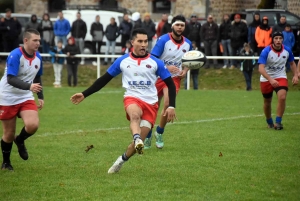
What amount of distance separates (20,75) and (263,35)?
53.3 ft

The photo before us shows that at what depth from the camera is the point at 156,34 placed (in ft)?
90.2

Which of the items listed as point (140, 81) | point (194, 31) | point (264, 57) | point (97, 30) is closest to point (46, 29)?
point (97, 30)

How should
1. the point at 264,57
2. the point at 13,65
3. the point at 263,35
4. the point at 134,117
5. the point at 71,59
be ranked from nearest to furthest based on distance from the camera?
the point at 134,117 → the point at 13,65 → the point at 264,57 → the point at 263,35 → the point at 71,59

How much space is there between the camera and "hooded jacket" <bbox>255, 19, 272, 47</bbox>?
24.7 meters

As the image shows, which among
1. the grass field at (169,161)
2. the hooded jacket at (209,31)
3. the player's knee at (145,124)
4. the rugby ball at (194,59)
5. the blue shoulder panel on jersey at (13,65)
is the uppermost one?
the blue shoulder panel on jersey at (13,65)

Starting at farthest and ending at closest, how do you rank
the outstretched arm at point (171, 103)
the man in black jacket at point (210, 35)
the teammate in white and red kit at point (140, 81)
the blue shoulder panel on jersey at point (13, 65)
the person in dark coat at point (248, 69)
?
the man in black jacket at point (210, 35)
the person in dark coat at point (248, 69)
the blue shoulder panel on jersey at point (13, 65)
the teammate in white and red kit at point (140, 81)
the outstretched arm at point (171, 103)

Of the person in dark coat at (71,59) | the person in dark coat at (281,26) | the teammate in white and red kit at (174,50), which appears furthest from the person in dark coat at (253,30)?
the teammate in white and red kit at (174,50)

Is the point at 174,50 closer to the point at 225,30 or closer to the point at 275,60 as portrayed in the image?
the point at 275,60

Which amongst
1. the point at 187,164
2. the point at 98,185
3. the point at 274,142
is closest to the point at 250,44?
the point at 274,142

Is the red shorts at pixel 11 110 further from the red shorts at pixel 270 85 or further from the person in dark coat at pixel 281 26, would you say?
the person in dark coat at pixel 281 26

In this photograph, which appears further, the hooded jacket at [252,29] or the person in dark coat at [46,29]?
the person in dark coat at [46,29]

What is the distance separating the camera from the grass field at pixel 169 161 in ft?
26.4

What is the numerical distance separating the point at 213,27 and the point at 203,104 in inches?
Answer: 297

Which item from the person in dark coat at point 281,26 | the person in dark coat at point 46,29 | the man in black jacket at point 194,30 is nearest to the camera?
the person in dark coat at point 281,26
